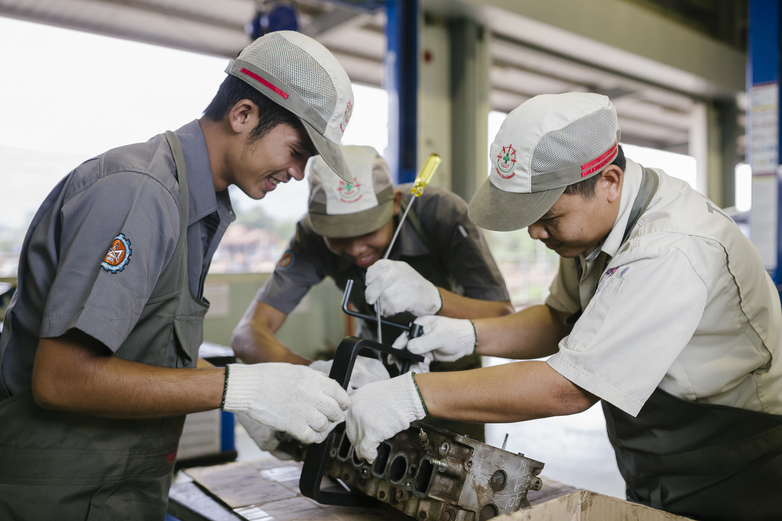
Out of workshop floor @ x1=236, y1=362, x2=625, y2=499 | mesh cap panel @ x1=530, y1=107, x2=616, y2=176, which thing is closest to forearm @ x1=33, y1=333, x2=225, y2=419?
mesh cap panel @ x1=530, y1=107, x2=616, y2=176

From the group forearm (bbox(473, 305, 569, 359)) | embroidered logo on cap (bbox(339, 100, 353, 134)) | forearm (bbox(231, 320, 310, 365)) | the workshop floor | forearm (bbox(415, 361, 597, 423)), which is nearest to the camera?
forearm (bbox(415, 361, 597, 423))

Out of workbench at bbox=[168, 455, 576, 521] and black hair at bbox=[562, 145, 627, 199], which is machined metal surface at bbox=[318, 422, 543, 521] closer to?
workbench at bbox=[168, 455, 576, 521]

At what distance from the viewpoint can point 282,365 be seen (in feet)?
4.11

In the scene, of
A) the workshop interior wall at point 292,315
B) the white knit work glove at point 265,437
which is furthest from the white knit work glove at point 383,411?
the workshop interior wall at point 292,315

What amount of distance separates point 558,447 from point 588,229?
3317mm

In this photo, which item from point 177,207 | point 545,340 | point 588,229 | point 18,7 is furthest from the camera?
point 18,7

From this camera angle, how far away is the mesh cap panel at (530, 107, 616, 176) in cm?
121

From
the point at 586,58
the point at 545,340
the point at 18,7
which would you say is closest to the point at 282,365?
the point at 545,340

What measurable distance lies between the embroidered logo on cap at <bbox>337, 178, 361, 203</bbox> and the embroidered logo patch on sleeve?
928 mm

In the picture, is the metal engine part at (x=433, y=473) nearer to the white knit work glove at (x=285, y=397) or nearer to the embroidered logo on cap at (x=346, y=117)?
the white knit work glove at (x=285, y=397)

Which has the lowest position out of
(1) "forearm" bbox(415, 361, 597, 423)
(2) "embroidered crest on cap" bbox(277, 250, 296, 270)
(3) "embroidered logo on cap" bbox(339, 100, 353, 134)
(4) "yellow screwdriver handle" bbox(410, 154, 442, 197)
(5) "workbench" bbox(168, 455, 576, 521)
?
(5) "workbench" bbox(168, 455, 576, 521)

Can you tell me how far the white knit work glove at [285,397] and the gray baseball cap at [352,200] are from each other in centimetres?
74

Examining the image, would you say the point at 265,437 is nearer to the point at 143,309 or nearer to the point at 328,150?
the point at 143,309

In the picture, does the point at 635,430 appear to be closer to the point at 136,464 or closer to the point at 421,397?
the point at 421,397
